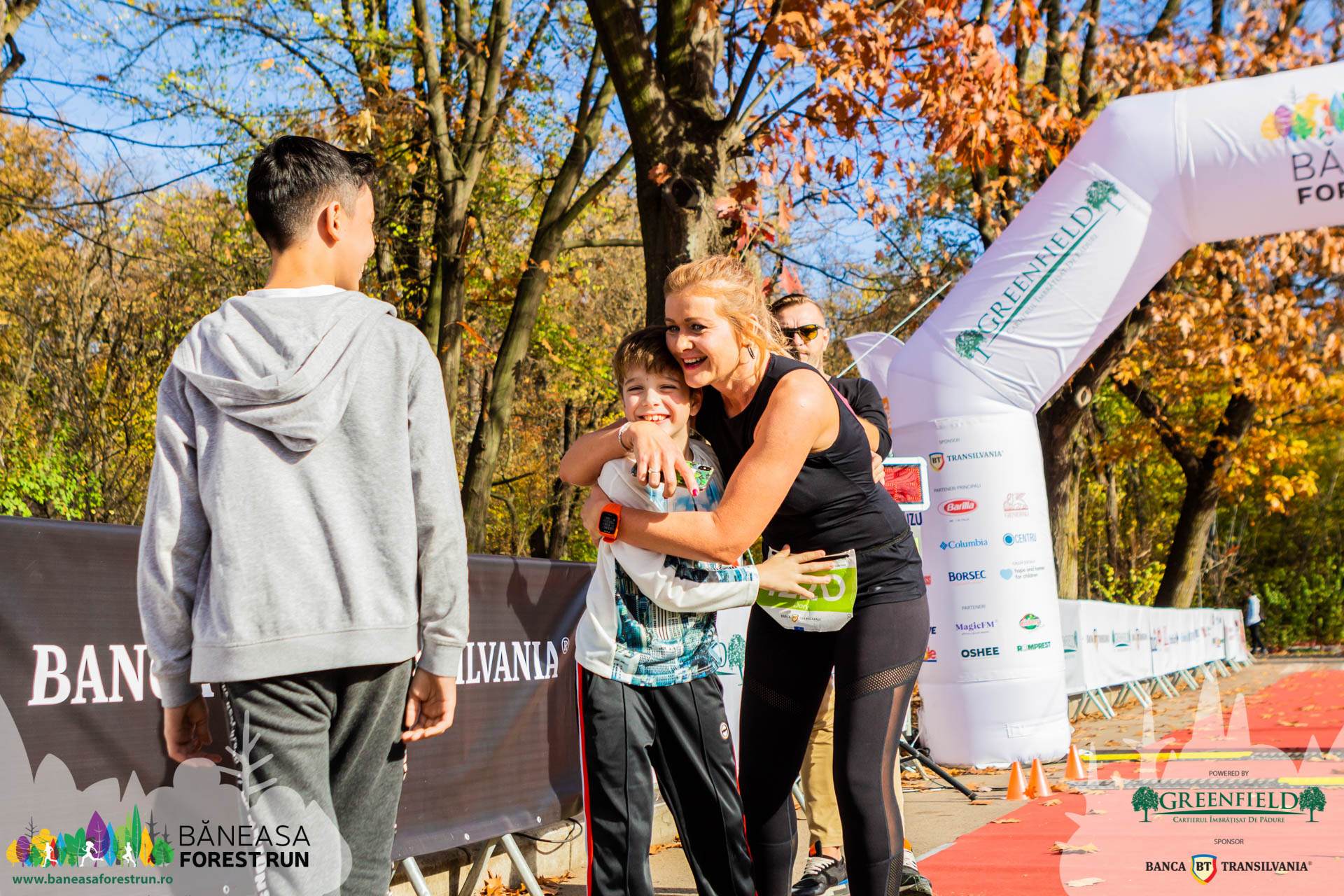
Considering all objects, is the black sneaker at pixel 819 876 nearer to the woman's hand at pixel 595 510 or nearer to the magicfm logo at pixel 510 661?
the magicfm logo at pixel 510 661

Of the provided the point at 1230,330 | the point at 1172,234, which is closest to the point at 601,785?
the point at 1172,234

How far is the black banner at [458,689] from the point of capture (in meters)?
2.83

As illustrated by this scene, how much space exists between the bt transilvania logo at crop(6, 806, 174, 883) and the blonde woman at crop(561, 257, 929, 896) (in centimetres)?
154

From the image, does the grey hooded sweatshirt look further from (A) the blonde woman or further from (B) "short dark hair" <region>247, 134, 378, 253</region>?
(A) the blonde woman

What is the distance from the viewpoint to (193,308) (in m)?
14.5

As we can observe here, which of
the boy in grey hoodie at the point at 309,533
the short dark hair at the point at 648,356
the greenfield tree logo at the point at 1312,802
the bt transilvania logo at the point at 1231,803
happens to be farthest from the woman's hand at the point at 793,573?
the greenfield tree logo at the point at 1312,802

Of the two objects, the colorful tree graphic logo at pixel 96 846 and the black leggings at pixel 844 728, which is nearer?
the colorful tree graphic logo at pixel 96 846

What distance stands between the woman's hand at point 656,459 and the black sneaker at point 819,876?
238 centimetres

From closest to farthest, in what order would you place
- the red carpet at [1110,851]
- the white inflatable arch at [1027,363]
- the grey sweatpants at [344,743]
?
the grey sweatpants at [344,743], the red carpet at [1110,851], the white inflatable arch at [1027,363]

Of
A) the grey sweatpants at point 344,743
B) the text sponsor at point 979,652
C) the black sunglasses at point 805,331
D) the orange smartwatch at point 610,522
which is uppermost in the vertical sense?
the black sunglasses at point 805,331

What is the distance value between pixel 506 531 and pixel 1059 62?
24.8m

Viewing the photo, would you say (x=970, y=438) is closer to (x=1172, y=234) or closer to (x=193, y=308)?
(x=1172, y=234)

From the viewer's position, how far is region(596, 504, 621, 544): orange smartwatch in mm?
2818

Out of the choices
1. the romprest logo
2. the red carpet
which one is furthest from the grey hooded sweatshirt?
the romprest logo
